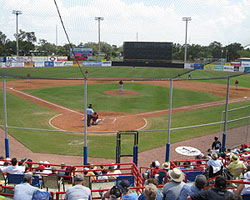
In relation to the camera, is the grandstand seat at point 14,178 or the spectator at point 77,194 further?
the grandstand seat at point 14,178

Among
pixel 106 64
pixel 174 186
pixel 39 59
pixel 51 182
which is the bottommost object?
pixel 51 182

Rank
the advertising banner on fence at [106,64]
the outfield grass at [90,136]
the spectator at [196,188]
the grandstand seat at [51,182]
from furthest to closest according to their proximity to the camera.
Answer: the advertising banner on fence at [106,64] < the outfield grass at [90,136] < the grandstand seat at [51,182] < the spectator at [196,188]

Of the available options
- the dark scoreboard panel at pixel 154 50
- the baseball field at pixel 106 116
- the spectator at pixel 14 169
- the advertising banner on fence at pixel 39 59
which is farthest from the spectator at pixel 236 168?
the advertising banner on fence at pixel 39 59

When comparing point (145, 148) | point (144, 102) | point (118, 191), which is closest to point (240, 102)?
point (144, 102)

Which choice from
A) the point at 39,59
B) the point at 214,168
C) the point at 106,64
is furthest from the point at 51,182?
the point at 106,64

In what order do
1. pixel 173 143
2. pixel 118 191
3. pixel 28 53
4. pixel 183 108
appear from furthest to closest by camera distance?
pixel 28 53
pixel 183 108
pixel 173 143
pixel 118 191

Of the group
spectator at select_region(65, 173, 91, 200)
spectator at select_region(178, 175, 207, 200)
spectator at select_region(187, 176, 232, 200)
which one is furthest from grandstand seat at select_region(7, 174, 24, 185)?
spectator at select_region(187, 176, 232, 200)

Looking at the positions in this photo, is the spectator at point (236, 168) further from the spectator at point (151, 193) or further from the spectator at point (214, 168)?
the spectator at point (151, 193)

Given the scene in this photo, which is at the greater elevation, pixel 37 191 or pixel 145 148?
pixel 37 191

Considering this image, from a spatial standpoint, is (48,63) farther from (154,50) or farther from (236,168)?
(236,168)

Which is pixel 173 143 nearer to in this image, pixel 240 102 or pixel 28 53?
pixel 240 102

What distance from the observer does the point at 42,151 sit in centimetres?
1299

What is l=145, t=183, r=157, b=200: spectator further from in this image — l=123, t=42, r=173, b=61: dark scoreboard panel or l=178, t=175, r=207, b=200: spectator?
l=123, t=42, r=173, b=61: dark scoreboard panel

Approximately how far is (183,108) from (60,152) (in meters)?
13.1
